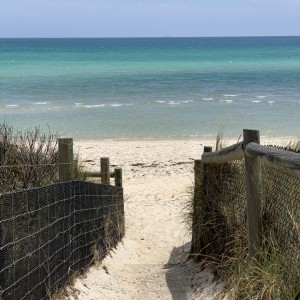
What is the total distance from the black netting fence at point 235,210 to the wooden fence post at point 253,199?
0.25 feet

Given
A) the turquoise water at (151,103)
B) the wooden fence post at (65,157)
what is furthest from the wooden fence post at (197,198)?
the turquoise water at (151,103)

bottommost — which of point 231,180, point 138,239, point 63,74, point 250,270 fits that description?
point 138,239

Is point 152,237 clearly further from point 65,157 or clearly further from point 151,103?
point 151,103

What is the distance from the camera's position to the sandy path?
6.24 m

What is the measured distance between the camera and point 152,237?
9.70 meters

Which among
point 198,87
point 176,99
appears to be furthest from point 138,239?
point 198,87

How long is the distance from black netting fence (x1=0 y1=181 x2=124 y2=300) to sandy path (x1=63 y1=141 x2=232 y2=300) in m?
0.28

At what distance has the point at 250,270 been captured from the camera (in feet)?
14.9

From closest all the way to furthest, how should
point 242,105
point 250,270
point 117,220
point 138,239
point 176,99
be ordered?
point 250,270 < point 117,220 < point 138,239 < point 242,105 < point 176,99

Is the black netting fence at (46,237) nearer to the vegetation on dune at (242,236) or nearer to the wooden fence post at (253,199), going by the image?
the vegetation on dune at (242,236)

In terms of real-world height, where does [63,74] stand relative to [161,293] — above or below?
above

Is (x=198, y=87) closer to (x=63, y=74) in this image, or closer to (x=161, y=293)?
(x=63, y=74)

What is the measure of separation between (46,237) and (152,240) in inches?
174

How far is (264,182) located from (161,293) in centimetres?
184
